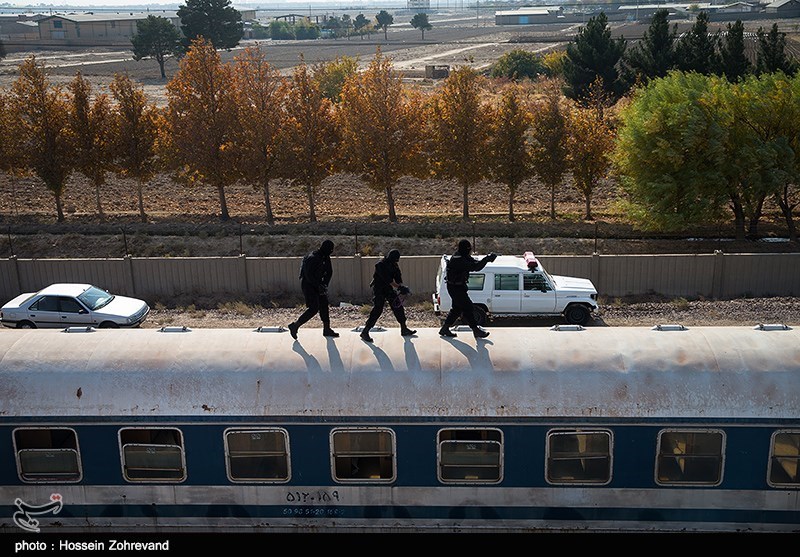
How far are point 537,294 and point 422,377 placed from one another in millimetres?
10565

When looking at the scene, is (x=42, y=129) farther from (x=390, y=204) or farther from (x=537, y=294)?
(x=537, y=294)

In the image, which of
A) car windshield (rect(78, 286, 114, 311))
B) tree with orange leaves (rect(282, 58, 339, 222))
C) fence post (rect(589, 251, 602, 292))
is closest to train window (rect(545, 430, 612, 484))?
fence post (rect(589, 251, 602, 292))

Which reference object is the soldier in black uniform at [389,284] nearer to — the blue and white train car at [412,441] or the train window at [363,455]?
the blue and white train car at [412,441]

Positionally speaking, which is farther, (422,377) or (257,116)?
(257,116)

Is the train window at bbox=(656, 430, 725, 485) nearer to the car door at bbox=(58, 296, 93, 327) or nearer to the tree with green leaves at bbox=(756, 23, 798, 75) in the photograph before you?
the car door at bbox=(58, 296, 93, 327)

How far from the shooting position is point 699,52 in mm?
45438

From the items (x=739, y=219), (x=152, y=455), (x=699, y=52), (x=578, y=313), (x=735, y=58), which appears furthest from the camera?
(x=699, y=52)

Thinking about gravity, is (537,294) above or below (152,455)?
below

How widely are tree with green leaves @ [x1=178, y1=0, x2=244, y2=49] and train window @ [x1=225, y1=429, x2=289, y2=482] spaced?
87798 millimetres

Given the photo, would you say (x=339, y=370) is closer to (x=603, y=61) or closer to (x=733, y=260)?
(x=733, y=260)

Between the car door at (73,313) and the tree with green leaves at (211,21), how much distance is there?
251 ft

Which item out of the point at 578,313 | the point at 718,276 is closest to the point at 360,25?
the point at 718,276

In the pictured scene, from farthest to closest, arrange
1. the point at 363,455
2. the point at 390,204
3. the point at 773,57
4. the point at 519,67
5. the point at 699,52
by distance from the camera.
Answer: the point at 519,67 < the point at 699,52 < the point at 773,57 < the point at 390,204 < the point at 363,455

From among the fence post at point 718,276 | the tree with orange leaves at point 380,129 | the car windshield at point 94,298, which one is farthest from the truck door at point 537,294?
the tree with orange leaves at point 380,129
